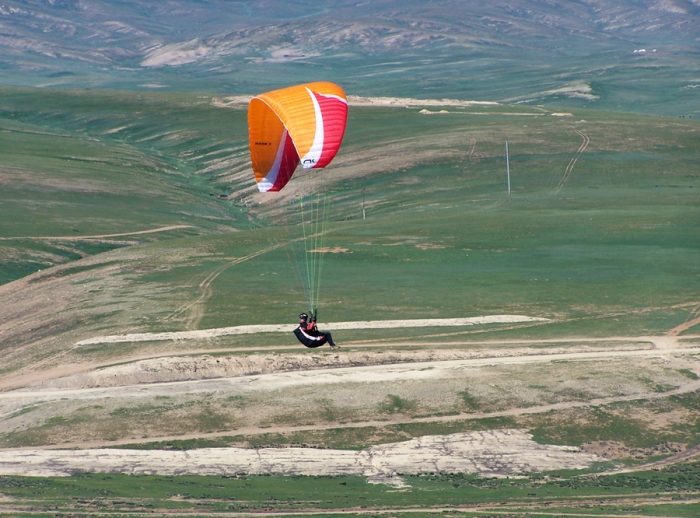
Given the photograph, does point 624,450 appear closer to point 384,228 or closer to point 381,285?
point 381,285

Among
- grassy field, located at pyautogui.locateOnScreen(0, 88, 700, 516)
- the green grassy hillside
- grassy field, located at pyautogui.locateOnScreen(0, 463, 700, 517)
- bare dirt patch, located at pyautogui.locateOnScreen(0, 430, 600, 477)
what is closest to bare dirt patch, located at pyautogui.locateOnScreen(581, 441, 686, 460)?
grassy field, located at pyautogui.locateOnScreen(0, 88, 700, 516)

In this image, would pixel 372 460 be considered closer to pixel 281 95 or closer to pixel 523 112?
pixel 281 95

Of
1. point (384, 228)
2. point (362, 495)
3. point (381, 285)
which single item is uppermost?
point (384, 228)

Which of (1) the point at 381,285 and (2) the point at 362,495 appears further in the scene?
(1) the point at 381,285

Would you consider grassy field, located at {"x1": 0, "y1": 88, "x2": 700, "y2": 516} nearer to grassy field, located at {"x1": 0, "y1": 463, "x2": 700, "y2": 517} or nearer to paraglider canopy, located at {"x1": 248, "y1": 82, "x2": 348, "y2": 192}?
grassy field, located at {"x1": 0, "y1": 463, "x2": 700, "y2": 517}

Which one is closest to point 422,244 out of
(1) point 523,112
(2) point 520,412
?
(2) point 520,412

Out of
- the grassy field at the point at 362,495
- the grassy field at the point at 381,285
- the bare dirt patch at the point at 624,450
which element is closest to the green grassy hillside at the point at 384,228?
the grassy field at the point at 381,285

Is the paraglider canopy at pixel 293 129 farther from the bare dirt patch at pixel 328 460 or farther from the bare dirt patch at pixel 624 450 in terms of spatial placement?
the bare dirt patch at pixel 624 450

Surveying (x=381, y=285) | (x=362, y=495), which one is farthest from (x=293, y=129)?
(x=381, y=285)
